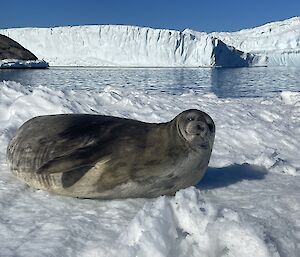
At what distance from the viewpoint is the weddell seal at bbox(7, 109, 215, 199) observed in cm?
182

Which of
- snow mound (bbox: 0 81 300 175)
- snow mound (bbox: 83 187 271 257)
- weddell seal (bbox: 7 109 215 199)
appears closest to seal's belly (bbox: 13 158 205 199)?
weddell seal (bbox: 7 109 215 199)

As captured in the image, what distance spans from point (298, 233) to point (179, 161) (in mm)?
587

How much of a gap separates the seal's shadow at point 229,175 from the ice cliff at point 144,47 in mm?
31872

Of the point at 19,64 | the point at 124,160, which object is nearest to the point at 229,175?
the point at 124,160

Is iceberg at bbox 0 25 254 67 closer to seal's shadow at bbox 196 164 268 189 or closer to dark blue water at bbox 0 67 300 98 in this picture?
dark blue water at bbox 0 67 300 98

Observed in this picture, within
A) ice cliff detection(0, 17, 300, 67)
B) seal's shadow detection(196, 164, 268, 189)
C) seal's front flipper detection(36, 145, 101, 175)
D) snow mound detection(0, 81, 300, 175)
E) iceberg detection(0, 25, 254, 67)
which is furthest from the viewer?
ice cliff detection(0, 17, 300, 67)

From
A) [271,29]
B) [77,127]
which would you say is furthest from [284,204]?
[271,29]

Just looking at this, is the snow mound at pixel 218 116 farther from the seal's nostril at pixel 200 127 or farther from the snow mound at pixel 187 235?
the snow mound at pixel 187 235

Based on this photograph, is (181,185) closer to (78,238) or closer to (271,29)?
(78,238)

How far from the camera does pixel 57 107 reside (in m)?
3.74

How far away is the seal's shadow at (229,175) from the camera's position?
7.03 feet

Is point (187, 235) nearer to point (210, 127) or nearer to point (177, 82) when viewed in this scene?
point (210, 127)

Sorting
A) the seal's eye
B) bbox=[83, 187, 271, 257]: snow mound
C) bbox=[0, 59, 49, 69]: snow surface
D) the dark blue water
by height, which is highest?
the seal's eye

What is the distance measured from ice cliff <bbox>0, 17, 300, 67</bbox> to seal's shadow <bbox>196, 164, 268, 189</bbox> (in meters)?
31.9
